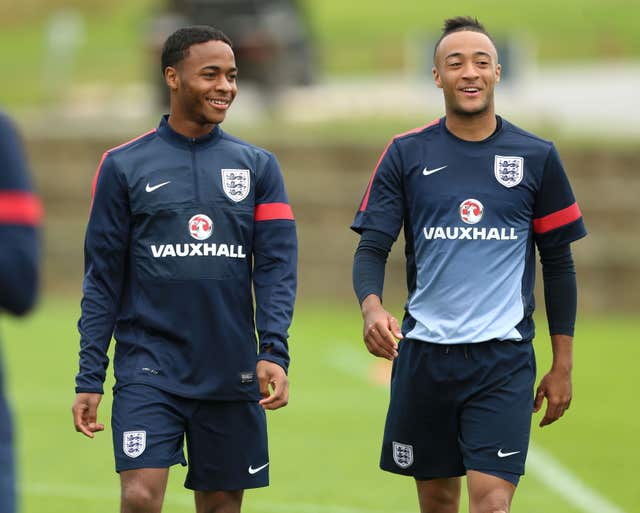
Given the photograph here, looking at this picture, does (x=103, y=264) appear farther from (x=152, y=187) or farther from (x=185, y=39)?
(x=185, y=39)

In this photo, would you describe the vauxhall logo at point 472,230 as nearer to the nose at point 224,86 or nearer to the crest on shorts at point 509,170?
the crest on shorts at point 509,170

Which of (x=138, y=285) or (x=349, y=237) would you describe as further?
(x=349, y=237)

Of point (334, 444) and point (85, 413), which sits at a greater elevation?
point (85, 413)

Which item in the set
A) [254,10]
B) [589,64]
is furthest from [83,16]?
[254,10]

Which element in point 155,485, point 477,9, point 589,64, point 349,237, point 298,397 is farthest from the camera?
point 477,9

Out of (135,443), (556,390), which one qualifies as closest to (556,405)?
(556,390)

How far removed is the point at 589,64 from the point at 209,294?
128ft

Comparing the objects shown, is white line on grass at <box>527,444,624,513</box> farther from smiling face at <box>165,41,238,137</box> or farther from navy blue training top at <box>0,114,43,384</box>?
navy blue training top at <box>0,114,43,384</box>

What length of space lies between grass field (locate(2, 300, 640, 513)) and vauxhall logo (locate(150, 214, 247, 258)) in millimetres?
3213

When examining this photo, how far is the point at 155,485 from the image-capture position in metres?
6.14

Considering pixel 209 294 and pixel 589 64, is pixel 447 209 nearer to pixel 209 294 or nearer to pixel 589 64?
pixel 209 294

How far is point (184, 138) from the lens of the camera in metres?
6.47

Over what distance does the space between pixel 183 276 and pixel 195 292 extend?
0.08m

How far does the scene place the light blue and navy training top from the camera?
6.36m
